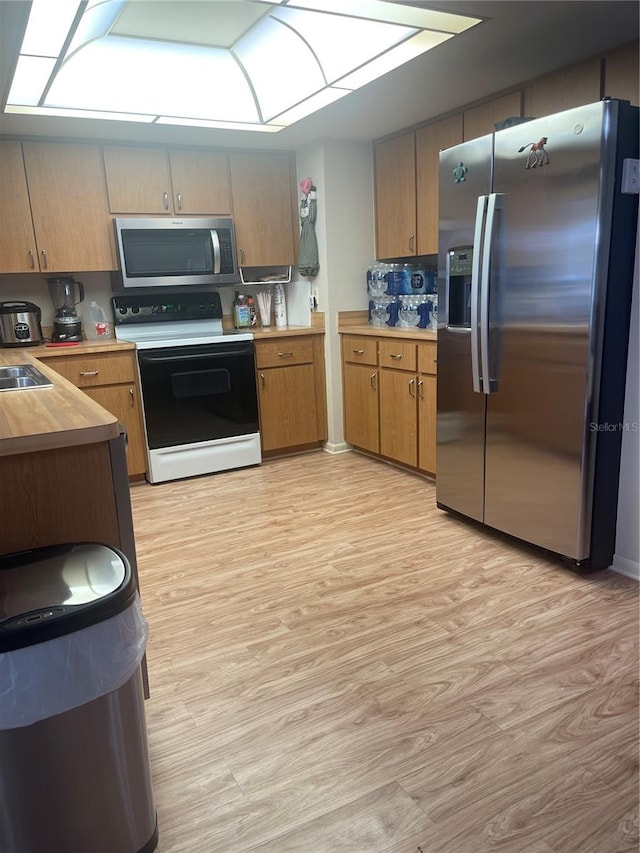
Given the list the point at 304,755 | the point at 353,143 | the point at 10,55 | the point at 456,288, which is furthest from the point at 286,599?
the point at 353,143

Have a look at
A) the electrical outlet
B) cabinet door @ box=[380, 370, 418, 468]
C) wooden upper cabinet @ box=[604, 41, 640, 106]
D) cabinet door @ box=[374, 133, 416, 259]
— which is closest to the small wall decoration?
cabinet door @ box=[374, 133, 416, 259]

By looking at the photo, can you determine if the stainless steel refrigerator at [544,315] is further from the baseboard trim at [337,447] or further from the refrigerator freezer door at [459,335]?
the baseboard trim at [337,447]

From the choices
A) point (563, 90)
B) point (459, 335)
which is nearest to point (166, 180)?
point (459, 335)

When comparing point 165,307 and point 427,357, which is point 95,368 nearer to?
point 165,307

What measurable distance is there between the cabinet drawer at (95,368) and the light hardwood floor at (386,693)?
1114 mm

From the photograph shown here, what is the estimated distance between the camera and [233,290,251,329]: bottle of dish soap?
174 inches

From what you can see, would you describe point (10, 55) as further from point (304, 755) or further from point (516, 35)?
point (304, 755)

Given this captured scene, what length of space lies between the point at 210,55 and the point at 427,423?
7.18 ft

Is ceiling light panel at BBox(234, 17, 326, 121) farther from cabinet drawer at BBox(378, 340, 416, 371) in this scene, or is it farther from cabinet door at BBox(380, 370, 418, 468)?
cabinet door at BBox(380, 370, 418, 468)

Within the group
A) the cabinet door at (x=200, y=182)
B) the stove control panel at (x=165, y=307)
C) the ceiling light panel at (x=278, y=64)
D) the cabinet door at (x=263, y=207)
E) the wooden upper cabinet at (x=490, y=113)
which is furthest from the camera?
the cabinet door at (x=263, y=207)

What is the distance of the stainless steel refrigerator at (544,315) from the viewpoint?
221cm

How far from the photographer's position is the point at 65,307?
3.90 metres

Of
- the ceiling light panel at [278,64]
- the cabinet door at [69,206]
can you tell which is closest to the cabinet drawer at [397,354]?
the ceiling light panel at [278,64]

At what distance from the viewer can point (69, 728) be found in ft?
3.78
